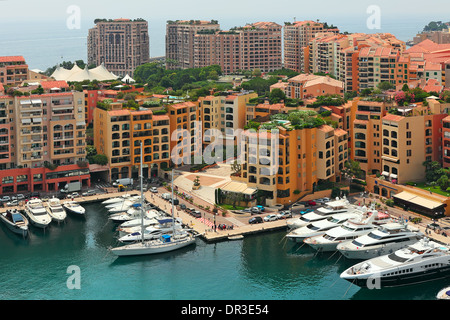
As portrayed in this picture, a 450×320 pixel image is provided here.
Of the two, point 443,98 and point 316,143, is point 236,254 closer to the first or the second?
point 316,143

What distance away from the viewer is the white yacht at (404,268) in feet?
125

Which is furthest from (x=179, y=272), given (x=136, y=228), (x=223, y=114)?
(x=223, y=114)

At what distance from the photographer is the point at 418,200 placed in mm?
49750

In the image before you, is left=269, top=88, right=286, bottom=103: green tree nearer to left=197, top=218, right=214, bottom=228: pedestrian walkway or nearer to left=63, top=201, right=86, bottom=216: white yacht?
left=197, top=218, right=214, bottom=228: pedestrian walkway

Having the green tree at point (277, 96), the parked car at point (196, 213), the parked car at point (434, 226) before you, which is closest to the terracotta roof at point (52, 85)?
the parked car at point (196, 213)

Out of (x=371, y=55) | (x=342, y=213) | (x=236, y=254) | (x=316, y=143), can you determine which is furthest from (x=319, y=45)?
(x=236, y=254)

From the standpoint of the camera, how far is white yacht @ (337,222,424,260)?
42.2 metres

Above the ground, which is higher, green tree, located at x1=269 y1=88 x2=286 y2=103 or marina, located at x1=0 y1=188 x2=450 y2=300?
green tree, located at x1=269 y1=88 x2=286 y2=103

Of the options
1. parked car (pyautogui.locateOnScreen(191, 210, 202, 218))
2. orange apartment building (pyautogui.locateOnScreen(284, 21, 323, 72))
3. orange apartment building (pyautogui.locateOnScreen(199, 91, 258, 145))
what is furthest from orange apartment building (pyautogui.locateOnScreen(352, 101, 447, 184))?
orange apartment building (pyautogui.locateOnScreen(284, 21, 323, 72))

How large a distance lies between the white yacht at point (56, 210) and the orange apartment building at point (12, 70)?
26.4m

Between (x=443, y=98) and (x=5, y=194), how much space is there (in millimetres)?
38792

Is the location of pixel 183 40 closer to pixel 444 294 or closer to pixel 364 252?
pixel 364 252

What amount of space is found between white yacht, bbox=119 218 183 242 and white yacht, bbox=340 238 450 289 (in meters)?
13.6

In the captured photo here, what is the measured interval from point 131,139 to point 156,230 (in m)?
15.5
